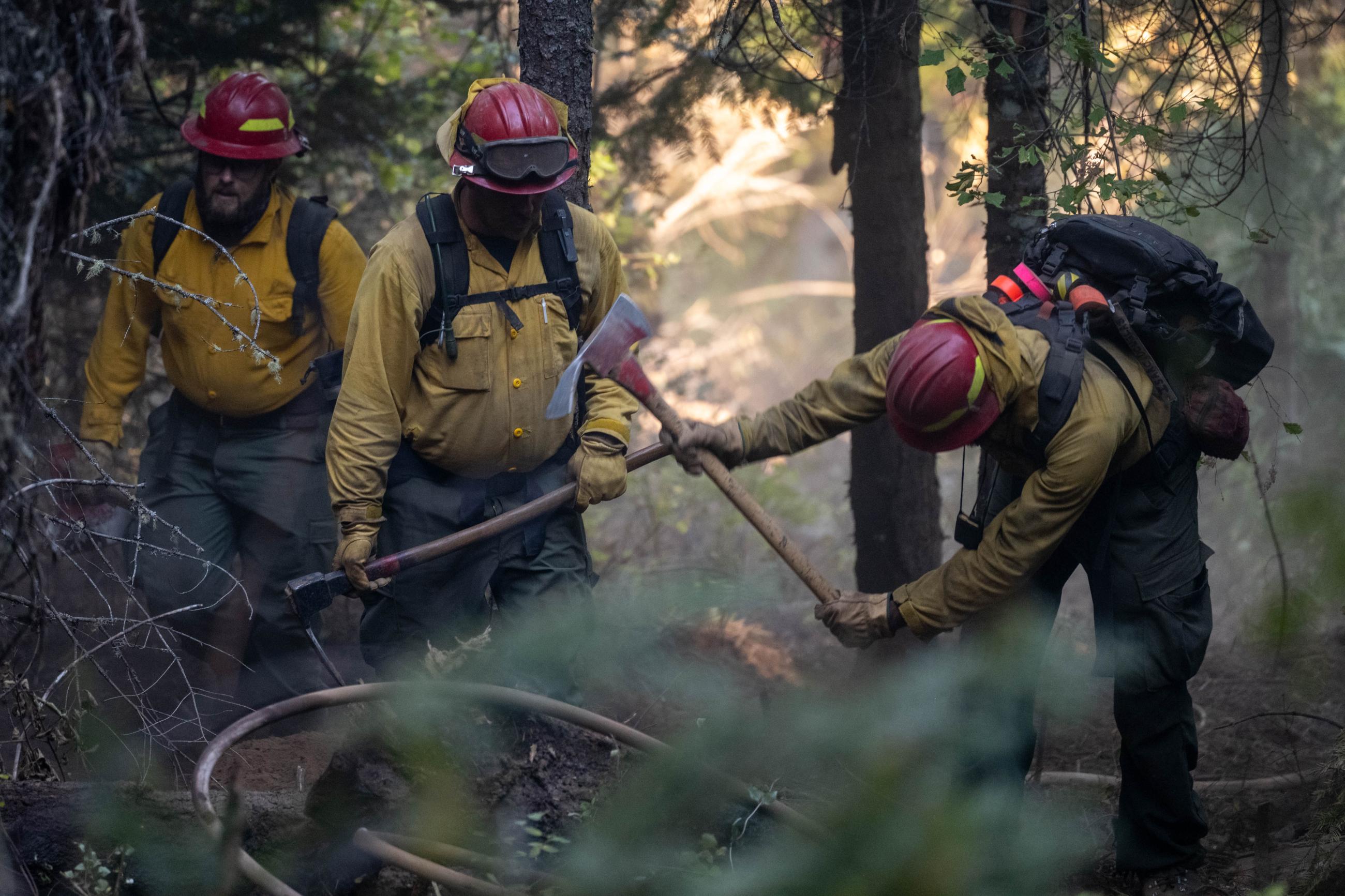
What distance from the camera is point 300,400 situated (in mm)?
4402

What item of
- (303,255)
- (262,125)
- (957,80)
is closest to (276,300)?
(303,255)

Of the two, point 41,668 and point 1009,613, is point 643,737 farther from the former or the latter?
point 41,668

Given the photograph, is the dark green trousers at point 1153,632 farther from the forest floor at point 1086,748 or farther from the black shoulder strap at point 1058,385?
the black shoulder strap at point 1058,385

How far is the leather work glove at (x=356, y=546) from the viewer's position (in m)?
3.45

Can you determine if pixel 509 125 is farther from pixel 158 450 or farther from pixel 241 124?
pixel 158 450

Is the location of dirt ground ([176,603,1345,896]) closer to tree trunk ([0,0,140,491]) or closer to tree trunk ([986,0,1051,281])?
tree trunk ([0,0,140,491])

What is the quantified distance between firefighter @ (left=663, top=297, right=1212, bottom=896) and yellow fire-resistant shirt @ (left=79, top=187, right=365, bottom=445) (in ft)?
5.77

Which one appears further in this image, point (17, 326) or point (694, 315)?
point (694, 315)

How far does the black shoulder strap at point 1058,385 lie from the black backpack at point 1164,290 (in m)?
0.24

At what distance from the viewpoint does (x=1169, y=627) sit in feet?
10.9

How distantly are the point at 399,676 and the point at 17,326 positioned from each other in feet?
6.24

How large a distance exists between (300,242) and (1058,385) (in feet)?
9.60

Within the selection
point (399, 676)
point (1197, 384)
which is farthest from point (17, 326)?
point (1197, 384)

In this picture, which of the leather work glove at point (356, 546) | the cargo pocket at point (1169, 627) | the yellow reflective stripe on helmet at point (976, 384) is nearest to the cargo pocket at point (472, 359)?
the leather work glove at point (356, 546)
